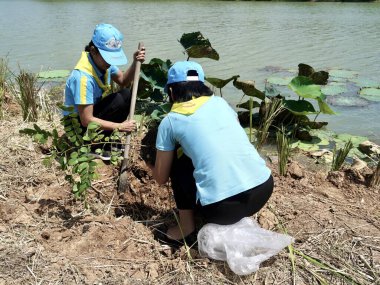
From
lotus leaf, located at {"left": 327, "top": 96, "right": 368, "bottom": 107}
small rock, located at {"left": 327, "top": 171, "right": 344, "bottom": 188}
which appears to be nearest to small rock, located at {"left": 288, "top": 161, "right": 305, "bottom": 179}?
small rock, located at {"left": 327, "top": 171, "right": 344, "bottom": 188}

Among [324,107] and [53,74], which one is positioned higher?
[324,107]

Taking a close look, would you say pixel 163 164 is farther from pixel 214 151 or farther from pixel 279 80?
pixel 279 80

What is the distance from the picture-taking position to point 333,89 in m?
5.24

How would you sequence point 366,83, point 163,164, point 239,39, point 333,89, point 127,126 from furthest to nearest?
point 239,39, point 366,83, point 333,89, point 127,126, point 163,164

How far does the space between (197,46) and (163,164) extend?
2.08 m

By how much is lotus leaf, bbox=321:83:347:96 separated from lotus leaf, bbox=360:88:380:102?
233 millimetres

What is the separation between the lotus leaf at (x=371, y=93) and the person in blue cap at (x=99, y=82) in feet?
11.1

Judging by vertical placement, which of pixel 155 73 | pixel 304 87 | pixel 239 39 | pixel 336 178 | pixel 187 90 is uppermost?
pixel 187 90

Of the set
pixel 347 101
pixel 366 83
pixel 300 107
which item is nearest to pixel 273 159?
pixel 300 107

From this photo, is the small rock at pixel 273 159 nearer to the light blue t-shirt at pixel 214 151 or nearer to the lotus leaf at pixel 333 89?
the light blue t-shirt at pixel 214 151

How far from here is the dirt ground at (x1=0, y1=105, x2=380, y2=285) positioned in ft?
5.93

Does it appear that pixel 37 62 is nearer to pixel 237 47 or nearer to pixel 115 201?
pixel 237 47

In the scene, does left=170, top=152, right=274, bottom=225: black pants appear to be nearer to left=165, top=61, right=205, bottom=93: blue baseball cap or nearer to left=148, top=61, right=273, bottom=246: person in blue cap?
left=148, top=61, right=273, bottom=246: person in blue cap

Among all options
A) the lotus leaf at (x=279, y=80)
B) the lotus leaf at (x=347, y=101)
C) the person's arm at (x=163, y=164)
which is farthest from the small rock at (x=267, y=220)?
the lotus leaf at (x=279, y=80)
